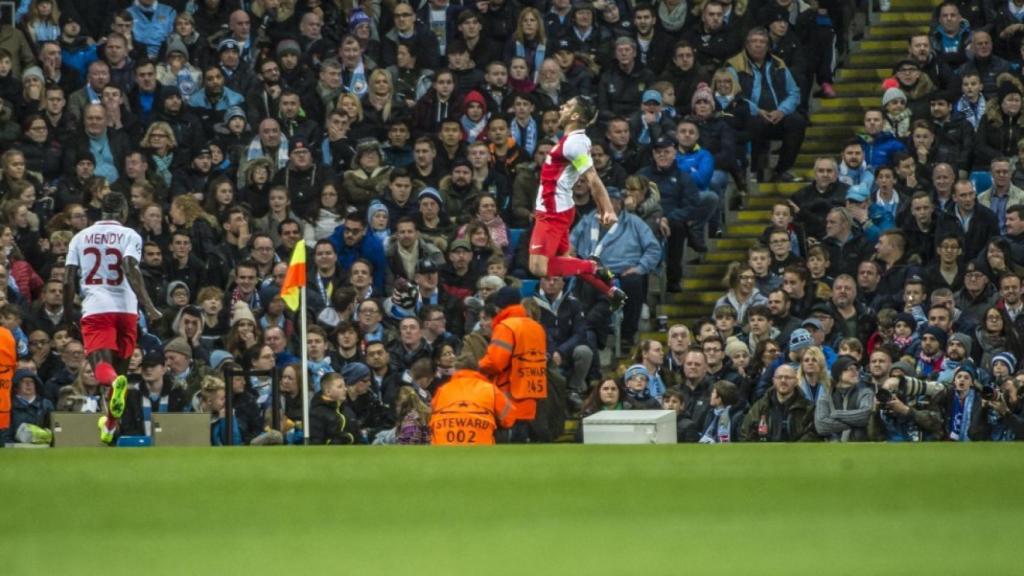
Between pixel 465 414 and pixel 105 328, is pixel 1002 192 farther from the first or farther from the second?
pixel 105 328

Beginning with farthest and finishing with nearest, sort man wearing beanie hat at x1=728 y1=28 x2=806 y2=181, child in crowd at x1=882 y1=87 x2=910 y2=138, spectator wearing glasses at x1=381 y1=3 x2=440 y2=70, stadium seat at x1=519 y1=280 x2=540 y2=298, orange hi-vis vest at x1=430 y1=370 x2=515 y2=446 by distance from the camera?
spectator wearing glasses at x1=381 y1=3 x2=440 y2=70 < man wearing beanie hat at x1=728 y1=28 x2=806 y2=181 < child in crowd at x1=882 y1=87 x2=910 y2=138 < stadium seat at x1=519 y1=280 x2=540 y2=298 < orange hi-vis vest at x1=430 y1=370 x2=515 y2=446

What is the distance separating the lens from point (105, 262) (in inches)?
571

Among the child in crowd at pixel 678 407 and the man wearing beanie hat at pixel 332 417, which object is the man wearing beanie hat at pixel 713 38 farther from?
the man wearing beanie hat at pixel 332 417

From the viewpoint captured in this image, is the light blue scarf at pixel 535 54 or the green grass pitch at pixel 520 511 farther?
the light blue scarf at pixel 535 54

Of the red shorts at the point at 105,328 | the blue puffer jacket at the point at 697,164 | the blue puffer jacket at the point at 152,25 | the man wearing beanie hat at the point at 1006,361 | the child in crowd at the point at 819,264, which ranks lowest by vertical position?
the man wearing beanie hat at the point at 1006,361

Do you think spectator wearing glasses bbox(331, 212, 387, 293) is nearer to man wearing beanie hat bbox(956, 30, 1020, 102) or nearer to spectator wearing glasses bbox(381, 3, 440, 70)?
spectator wearing glasses bbox(381, 3, 440, 70)

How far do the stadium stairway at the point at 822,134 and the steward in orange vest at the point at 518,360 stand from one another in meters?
3.93

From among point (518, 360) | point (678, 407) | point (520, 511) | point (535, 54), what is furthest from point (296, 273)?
point (535, 54)

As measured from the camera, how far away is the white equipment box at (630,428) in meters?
12.8

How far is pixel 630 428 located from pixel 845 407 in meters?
2.46

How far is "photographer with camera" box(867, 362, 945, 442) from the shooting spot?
47.5ft

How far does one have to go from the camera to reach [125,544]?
337 inches

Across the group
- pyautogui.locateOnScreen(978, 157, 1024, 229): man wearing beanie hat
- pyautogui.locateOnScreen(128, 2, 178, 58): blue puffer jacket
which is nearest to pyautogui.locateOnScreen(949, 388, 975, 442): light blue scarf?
pyautogui.locateOnScreen(978, 157, 1024, 229): man wearing beanie hat

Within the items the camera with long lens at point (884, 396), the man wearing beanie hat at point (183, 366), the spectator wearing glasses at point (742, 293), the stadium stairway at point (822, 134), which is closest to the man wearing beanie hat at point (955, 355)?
the camera with long lens at point (884, 396)
